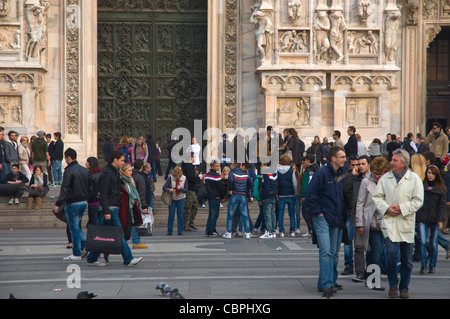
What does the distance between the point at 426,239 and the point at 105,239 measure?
15.8 ft

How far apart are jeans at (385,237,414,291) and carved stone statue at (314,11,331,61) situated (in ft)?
49.1

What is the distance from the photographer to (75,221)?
38.1ft

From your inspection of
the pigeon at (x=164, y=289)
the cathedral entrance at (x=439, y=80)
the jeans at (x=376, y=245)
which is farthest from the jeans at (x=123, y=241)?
the cathedral entrance at (x=439, y=80)

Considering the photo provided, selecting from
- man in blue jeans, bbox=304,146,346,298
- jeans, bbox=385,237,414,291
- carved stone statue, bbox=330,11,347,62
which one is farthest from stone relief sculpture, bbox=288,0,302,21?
jeans, bbox=385,237,414,291

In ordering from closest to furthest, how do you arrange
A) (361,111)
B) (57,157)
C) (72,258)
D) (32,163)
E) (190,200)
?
1. (72,258)
2. (190,200)
3. (32,163)
4. (57,157)
5. (361,111)

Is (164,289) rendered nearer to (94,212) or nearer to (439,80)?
(94,212)

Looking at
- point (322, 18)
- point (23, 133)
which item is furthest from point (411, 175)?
point (23, 133)

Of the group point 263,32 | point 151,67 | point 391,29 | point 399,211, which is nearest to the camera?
point 399,211

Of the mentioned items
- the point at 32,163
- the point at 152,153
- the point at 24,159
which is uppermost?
the point at 152,153

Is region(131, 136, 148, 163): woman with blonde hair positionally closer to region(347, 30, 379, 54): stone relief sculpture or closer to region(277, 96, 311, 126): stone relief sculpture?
region(277, 96, 311, 126): stone relief sculpture

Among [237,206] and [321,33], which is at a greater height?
[321,33]

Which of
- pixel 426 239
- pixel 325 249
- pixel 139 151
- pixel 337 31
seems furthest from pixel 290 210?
pixel 337 31

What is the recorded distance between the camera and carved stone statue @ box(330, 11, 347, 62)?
22.8 m
